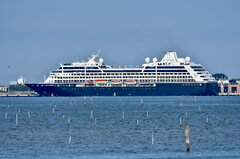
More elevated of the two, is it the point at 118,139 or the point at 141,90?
the point at 141,90

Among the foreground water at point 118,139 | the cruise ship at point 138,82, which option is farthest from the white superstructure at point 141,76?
the foreground water at point 118,139

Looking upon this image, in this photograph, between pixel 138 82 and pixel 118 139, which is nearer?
pixel 118 139

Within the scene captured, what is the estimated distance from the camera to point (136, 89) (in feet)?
644

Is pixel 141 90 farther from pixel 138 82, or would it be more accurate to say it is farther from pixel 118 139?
pixel 118 139

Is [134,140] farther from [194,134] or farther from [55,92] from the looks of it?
[55,92]

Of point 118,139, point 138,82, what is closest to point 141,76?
point 138,82

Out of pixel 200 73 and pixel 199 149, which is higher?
pixel 200 73

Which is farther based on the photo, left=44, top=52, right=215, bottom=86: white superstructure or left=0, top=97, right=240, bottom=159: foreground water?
left=44, top=52, right=215, bottom=86: white superstructure

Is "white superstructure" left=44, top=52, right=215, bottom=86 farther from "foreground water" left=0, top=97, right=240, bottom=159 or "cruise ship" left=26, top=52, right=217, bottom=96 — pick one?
"foreground water" left=0, top=97, right=240, bottom=159

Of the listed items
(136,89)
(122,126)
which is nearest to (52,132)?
(122,126)

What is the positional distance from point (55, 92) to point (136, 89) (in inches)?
773

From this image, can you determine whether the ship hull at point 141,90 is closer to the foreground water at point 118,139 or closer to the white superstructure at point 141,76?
the white superstructure at point 141,76

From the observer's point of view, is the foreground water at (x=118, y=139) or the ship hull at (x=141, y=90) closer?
the foreground water at (x=118, y=139)

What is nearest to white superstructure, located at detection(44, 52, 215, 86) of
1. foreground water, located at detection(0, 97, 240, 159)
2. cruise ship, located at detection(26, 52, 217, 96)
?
cruise ship, located at detection(26, 52, 217, 96)
